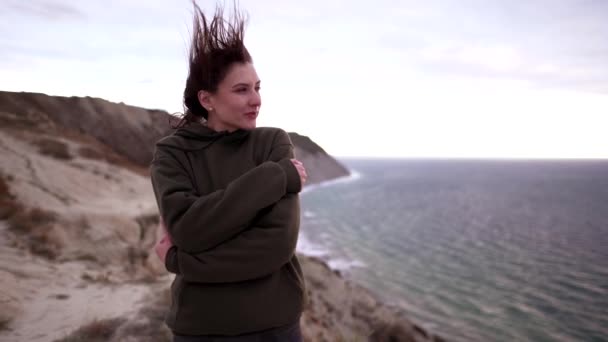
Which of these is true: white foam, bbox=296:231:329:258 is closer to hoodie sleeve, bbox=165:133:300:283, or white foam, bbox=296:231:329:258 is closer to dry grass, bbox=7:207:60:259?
dry grass, bbox=7:207:60:259

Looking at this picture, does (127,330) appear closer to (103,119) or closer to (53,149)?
(53,149)

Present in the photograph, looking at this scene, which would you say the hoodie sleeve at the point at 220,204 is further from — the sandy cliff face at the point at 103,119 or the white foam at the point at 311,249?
the sandy cliff face at the point at 103,119

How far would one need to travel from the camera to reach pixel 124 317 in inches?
241

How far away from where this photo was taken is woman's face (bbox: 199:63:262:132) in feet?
7.46

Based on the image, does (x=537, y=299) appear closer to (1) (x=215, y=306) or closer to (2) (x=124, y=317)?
(2) (x=124, y=317)

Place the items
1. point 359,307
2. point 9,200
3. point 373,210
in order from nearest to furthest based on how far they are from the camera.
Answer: point 9,200, point 359,307, point 373,210

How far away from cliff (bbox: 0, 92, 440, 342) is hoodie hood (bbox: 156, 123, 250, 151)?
1.60 m

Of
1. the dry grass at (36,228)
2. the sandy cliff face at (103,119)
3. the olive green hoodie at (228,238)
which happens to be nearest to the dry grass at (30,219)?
the dry grass at (36,228)

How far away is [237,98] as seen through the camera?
2268 millimetres

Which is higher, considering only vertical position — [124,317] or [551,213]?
[124,317]

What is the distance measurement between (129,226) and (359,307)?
31.1 feet

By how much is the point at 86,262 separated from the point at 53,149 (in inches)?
497

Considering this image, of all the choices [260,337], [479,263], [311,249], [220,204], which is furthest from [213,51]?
[479,263]

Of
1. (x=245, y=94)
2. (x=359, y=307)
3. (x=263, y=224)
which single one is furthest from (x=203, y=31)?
(x=359, y=307)
